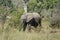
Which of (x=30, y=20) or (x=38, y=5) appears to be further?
(x=38, y=5)

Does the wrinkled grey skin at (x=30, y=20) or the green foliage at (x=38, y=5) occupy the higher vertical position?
the wrinkled grey skin at (x=30, y=20)

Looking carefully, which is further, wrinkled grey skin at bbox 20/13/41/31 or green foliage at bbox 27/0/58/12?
green foliage at bbox 27/0/58/12

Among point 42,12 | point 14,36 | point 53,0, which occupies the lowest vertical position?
point 42,12

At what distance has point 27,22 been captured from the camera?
45.2 ft

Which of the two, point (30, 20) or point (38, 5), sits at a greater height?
point (30, 20)

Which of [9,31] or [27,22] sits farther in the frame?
[27,22]

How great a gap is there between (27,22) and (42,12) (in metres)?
4.97

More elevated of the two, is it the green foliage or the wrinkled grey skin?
the wrinkled grey skin

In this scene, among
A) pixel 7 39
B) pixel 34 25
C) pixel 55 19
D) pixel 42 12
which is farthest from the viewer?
pixel 42 12

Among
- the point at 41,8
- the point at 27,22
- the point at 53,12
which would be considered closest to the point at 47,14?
the point at 53,12

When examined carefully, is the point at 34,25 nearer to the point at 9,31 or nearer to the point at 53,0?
the point at 53,0

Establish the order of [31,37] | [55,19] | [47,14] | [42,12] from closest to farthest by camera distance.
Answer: [31,37] < [55,19] < [47,14] < [42,12]

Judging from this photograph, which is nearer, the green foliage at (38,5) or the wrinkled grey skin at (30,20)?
the wrinkled grey skin at (30,20)

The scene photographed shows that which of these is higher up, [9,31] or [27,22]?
[9,31]
